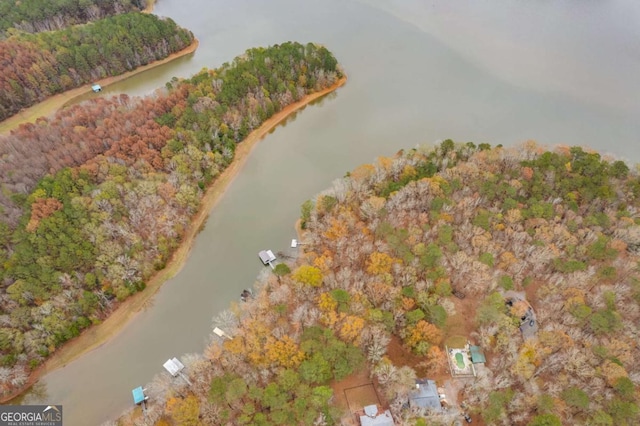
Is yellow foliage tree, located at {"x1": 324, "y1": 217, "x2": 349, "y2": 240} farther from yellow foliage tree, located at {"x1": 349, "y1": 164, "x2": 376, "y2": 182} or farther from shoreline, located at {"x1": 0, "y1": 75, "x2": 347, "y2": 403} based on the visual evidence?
shoreline, located at {"x1": 0, "y1": 75, "x2": 347, "y2": 403}

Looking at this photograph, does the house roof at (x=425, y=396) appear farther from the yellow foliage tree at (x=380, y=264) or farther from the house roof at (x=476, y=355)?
the yellow foliage tree at (x=380, y=264)

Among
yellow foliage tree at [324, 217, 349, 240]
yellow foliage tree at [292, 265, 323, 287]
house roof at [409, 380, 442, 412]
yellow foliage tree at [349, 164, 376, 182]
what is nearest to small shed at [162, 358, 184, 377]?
yellow foliage tree at [292, 265, 323, 287]

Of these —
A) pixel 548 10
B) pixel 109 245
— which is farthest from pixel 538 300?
pixel 548 10

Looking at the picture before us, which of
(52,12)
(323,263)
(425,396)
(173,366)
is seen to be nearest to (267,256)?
(323,263)

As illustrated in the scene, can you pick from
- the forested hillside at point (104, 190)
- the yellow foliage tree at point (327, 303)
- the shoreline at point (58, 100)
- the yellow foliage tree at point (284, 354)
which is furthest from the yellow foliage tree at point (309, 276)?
the shoreline at point (58, 100)

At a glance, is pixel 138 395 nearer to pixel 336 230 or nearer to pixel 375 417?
pixel 375 417

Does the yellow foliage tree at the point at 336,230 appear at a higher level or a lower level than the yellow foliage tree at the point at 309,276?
higher

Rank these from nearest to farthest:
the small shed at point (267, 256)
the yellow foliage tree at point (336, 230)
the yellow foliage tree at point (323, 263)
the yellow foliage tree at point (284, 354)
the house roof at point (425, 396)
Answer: the house roof at point (425, 396), the yellow foliage tree at point (284, 354), the yellow foliage tree at point (323, 263), the yellow foliage tree at point (336, 230), the small shed at point (267, 256)
